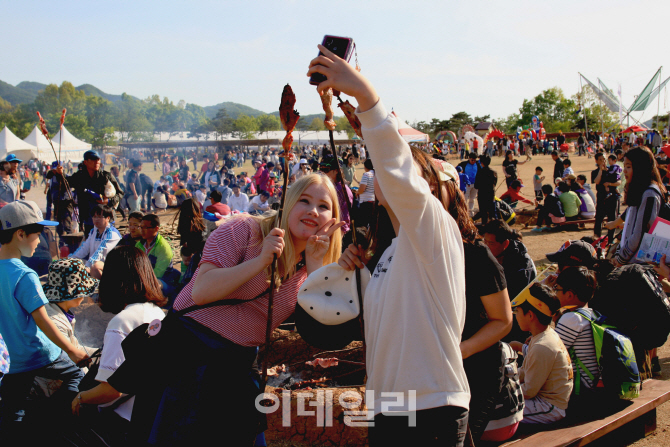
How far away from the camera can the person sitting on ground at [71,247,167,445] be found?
2234mm

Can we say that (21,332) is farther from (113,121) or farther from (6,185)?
(113,121)

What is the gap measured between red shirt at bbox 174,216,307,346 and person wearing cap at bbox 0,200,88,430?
1.37 m

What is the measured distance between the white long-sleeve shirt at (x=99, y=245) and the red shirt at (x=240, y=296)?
400cm

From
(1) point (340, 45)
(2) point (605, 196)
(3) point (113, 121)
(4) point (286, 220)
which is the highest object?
(3) point (113, 121)

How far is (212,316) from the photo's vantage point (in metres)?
1.93

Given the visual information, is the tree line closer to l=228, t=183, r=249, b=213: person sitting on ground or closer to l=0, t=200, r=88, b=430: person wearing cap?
l=228, t=183, r=249, b=213: person sitting on ground

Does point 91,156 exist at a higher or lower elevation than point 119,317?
higher

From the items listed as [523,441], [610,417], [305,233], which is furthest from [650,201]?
[305,233]

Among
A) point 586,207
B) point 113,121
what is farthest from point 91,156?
point 113,121

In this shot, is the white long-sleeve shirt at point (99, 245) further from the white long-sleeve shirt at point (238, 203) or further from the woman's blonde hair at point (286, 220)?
the white long-sleeve shirt at point (238, 203)

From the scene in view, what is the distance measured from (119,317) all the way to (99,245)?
3.65 meters

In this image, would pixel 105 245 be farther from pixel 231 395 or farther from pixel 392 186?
pixel 392 186

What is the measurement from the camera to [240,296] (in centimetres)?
199

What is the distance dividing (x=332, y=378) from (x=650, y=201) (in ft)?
10.9
